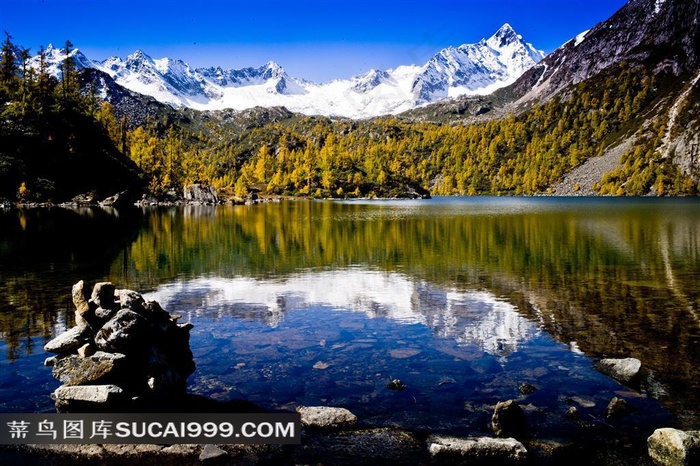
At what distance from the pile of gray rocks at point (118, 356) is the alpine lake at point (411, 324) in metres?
0.96

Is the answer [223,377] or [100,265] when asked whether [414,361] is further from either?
[100,265]

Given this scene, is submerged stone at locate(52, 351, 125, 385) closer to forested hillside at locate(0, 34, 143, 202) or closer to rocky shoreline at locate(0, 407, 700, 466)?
rocky shoreline at locate(0, 407, 700, 466)

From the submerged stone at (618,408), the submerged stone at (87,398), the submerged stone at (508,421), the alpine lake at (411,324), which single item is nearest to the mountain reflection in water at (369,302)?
the alpine lake at (411,324)

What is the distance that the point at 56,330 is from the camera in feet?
75.7

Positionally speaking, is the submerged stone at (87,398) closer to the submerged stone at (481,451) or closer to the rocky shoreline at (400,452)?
the rocky shoreline at (400,452)

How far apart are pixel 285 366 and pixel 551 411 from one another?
31.9ft

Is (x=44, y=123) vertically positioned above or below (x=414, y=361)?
above

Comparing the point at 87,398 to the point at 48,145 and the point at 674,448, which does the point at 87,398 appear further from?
the point at 48,145

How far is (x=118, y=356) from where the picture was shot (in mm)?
15727

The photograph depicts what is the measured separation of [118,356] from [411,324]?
1442 centimetres

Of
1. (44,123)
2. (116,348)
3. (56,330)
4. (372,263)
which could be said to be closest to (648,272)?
(372,263)

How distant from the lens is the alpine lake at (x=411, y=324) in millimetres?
15641

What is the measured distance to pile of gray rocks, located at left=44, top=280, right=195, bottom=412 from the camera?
583 inches

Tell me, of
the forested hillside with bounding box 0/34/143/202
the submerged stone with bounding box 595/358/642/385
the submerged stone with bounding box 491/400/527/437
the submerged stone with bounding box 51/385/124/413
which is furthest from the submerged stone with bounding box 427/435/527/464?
the forested hillside with bounding box 0/34/143/202
